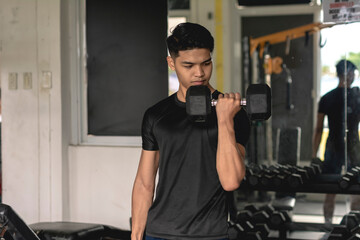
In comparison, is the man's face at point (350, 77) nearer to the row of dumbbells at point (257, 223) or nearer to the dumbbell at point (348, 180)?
the dumbbell at point (348, 180)

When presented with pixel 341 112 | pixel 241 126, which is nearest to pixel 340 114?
pixel 341 112

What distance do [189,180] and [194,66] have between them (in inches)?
13.4

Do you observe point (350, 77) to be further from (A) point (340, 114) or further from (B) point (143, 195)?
(B) point (143, 195)

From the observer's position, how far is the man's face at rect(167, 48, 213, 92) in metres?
1.75

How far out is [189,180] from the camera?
174 cm

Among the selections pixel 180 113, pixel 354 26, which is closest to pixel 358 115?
pixel 354 26

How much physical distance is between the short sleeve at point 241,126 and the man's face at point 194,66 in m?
0.14

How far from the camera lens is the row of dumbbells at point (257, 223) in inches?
136

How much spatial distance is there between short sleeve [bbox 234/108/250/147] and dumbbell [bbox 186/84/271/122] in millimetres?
114

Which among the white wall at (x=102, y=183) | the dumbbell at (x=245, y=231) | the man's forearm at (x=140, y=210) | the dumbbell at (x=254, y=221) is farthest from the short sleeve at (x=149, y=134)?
the white wall at (x=102, y=183)

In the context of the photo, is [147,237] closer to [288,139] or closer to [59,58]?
[59,58]

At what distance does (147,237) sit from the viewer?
183 centimetres

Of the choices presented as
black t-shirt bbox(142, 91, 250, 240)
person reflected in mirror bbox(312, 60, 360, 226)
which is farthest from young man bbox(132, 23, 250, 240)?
person reflected in mirror bbox(312, 60, 360, 226)

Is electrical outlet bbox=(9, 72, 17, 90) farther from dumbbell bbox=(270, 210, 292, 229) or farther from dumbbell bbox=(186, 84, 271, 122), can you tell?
dumbbell bbox=(186, 84, 271, 122)
